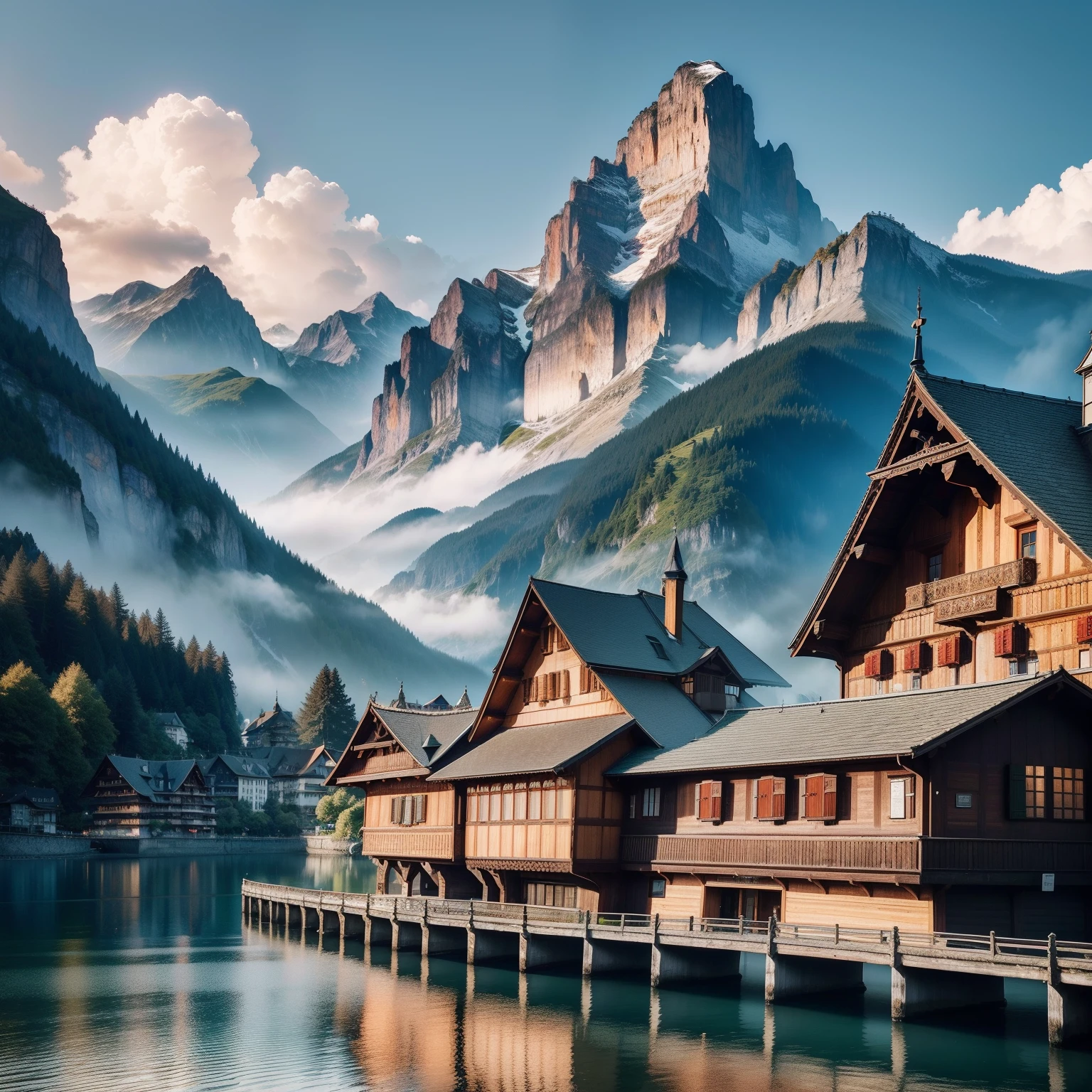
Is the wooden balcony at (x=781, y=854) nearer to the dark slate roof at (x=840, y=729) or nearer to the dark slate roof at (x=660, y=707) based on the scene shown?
Result: the dark slate roof at (x=840, y=729)

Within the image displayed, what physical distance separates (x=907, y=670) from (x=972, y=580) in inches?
223

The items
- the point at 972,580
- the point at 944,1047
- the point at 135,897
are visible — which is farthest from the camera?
the point at 135,897

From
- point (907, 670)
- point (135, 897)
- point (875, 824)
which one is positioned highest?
point (907, 670)

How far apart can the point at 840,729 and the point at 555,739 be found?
54.0 ft

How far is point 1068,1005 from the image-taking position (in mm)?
34594

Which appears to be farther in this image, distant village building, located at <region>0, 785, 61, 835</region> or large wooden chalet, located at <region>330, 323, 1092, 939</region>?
Answer: distant village building, located at <region>0, 785, 61, 835</region>

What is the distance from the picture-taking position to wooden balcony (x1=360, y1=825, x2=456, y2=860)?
2557 inches

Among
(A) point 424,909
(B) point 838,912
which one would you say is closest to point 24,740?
(A) point 424,909

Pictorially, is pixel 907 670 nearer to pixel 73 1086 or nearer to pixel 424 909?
pixel 424 909

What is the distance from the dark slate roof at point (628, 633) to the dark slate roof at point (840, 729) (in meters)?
6.30

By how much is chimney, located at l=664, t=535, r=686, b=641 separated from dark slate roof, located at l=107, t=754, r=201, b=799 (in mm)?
127833

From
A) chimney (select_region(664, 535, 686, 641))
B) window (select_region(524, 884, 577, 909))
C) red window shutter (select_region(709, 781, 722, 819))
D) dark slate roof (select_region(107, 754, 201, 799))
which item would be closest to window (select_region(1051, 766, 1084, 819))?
red window shutter (select_region(709, 781, 722, 819))

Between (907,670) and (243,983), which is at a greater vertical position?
(907,670)

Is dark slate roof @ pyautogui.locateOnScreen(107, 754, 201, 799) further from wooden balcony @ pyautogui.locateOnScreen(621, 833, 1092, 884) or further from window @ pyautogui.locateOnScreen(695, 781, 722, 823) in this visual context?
wooden balcony @ pyautogui.locateOnScreen(621, 833, 1092, 884)
